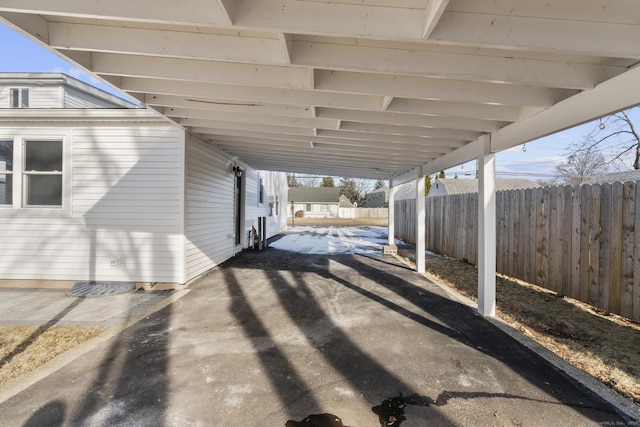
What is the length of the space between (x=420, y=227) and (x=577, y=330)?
382 centimetres

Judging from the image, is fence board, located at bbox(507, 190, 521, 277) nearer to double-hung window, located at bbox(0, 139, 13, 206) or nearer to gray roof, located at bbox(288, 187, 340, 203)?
double-hung window, located at bbox(0, 139, 13, 206)

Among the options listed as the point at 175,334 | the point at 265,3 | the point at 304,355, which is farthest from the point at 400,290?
the point at 265,3

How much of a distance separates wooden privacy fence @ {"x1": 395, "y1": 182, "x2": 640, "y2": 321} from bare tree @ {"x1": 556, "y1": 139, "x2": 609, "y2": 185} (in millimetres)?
14426

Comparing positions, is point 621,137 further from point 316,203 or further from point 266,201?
point 316,203

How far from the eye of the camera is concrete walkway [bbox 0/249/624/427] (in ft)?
6.82

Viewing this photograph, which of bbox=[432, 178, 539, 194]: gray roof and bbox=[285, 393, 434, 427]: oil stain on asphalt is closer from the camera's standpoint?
bbox=[285, 393, 434, 427]: oil stain on asphalt

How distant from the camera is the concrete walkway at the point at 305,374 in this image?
2080mm

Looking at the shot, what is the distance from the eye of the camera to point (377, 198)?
47.3 metres

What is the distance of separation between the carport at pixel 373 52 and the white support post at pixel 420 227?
336 centimetres

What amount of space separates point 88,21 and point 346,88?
2404mm

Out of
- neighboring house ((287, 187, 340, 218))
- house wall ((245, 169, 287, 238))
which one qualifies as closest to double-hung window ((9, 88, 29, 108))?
house wall ((245, 169, 287, 238))

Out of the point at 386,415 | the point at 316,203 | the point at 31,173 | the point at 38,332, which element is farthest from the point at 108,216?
the point at 316,203

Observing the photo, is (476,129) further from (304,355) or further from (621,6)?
(304,355)

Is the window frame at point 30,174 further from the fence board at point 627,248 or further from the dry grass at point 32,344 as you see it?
the fence board at point 627,248
